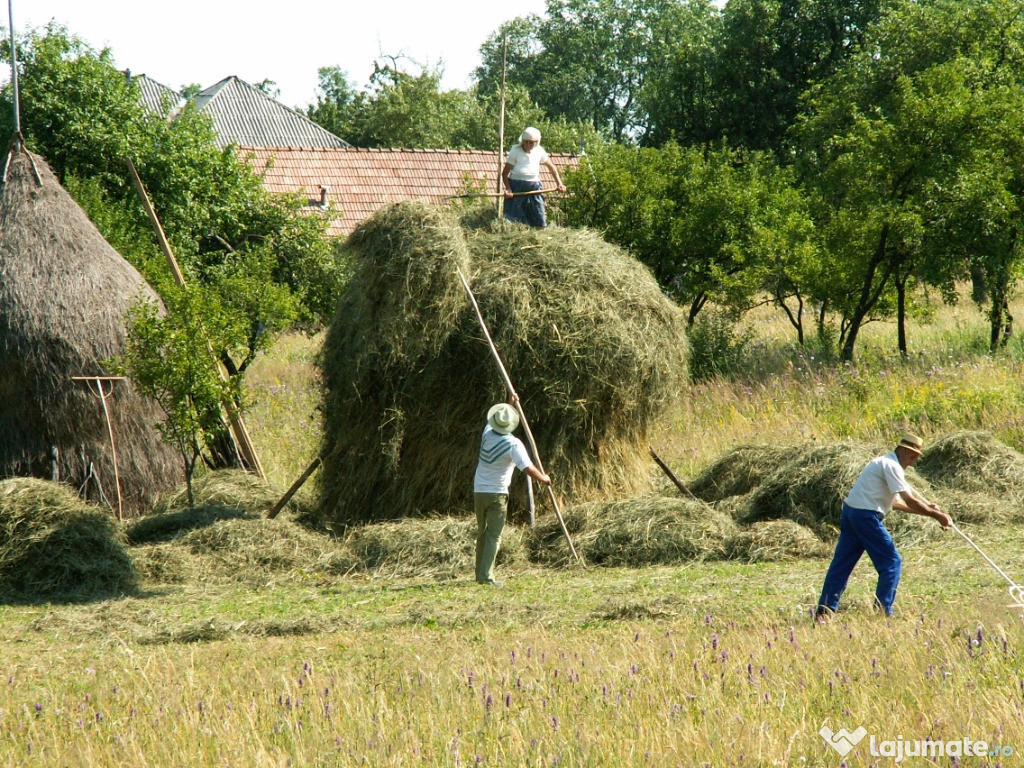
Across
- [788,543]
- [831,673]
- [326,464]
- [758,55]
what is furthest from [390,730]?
[758,55]

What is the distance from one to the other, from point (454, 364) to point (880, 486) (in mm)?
5385

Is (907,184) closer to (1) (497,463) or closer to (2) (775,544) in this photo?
(2) (775,544)

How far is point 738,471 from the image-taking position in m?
13.5

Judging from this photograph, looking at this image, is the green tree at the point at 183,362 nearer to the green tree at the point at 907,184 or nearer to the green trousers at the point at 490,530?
the green trousers at the point at 490,530

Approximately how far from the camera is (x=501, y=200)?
531 inches

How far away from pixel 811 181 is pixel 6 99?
1941 centimetres

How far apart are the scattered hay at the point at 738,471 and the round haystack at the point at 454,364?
5.18ft

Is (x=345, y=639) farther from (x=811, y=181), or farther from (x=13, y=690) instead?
(x=811, y=181)

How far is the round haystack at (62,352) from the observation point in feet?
42.0

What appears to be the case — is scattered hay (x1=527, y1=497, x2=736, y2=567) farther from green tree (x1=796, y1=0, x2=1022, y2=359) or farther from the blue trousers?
green tree (x1=796, y1=0, x2=1022, y2=359)

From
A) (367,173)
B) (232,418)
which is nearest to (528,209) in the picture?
(232,418)

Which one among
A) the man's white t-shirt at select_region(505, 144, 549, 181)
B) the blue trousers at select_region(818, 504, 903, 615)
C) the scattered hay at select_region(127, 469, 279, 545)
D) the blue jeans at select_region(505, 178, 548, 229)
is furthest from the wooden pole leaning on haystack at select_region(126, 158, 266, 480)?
the blue trousers at select_region(818, 504, 903, 615)

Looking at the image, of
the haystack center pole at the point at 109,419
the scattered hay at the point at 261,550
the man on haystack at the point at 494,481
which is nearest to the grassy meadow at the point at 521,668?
the scattered hay at the point at 261,550

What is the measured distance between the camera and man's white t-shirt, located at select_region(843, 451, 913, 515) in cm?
795
